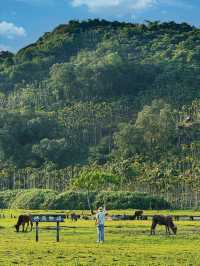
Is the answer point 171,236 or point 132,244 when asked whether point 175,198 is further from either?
point 132,244

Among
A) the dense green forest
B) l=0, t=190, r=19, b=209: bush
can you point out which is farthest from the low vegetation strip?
l=0, t=190, r=19, b=209: bush

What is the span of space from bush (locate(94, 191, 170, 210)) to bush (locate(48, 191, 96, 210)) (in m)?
2.35

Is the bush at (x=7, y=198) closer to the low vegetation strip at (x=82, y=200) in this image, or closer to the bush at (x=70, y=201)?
the low vegetation strip at (x=82, y=200)

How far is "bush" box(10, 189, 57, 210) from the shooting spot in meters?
112

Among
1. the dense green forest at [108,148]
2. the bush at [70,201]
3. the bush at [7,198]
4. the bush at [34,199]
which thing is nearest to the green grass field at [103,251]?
the dense green forest at [108,148]

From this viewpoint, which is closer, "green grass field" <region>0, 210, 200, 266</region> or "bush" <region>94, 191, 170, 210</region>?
"green grass field" <region>0, 210, 200, 266</region>

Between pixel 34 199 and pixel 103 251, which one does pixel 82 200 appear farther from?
pixel 103 251

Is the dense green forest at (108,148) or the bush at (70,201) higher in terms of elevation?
the dense green forest at (108,148)

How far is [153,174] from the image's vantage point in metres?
123

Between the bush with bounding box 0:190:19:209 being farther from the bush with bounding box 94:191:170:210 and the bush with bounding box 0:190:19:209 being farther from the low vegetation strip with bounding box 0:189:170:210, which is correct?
the bush with bounding box 94:191:170:210

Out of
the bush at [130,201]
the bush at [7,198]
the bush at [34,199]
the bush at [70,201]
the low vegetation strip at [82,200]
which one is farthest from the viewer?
A: the bush at [7,198]

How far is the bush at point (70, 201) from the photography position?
110 metres

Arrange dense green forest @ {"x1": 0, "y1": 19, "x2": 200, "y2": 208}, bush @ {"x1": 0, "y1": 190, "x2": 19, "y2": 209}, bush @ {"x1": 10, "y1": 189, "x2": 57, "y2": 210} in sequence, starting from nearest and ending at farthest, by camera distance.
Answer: bush @ {"x1": 10, "y1": 189, "x2": 57, "y2": 210} → dense green forest @ {"x1": 0, "y1": 19, "x2": 200, "y2": 208} → bush @ {"x1": 0, "y1": 190, "x2": 19, "y2": 209}

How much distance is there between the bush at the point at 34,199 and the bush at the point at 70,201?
1.59 metres
